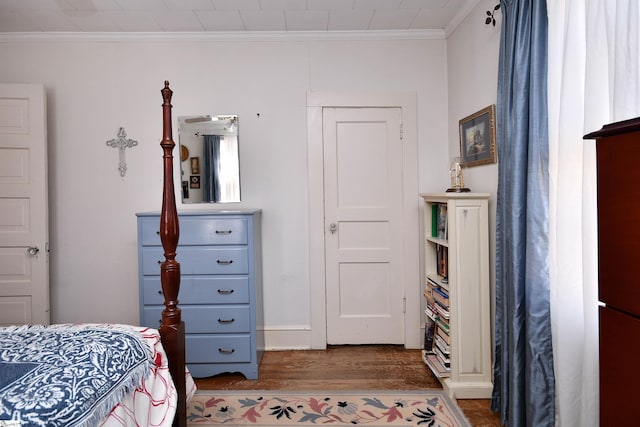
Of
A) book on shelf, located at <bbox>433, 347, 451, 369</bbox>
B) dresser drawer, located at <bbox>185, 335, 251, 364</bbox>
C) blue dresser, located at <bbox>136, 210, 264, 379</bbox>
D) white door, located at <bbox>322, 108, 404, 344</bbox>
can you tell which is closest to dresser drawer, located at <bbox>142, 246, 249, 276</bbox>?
blue dresser, located at <bbox>136, 210, 264, 379</bbox>

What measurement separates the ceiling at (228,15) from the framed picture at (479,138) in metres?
0.80

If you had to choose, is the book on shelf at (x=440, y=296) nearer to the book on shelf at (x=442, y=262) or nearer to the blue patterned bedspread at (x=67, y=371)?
the book on shelf at (x=442, y=262)

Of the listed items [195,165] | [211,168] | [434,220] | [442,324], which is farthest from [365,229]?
[195,165]

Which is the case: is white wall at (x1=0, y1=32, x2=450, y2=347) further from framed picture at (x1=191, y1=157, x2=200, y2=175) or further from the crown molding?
framed picture at (x1=191, y1=157, x2=200, y2=175)

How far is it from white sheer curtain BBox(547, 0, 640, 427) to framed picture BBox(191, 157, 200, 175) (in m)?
2.51

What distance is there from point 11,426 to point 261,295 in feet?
7.55

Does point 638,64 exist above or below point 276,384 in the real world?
above

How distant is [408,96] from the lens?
3.24 metres

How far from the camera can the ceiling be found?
2.71 meters

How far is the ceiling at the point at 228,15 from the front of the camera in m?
2.71

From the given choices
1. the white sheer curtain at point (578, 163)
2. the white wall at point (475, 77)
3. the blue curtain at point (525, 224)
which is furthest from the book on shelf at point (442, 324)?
the white sheer curtain at point (578, 163)

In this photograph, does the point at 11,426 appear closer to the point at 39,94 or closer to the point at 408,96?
the point at 39,94

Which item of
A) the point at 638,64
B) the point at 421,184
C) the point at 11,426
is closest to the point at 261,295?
the point at 421,184

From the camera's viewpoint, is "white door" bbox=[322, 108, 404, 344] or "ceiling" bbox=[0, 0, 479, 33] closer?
"ceiling" bbox=[0, 0, 479, 33]
